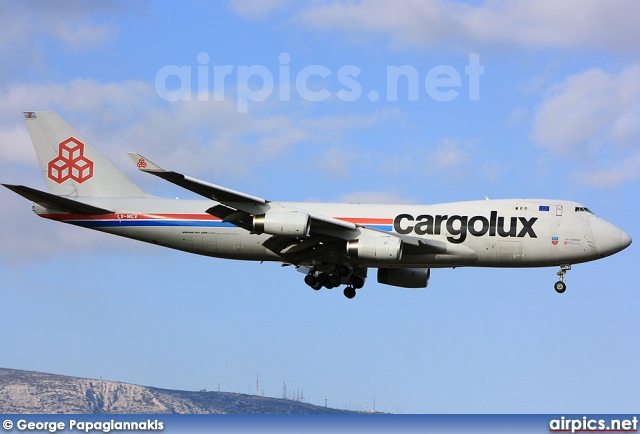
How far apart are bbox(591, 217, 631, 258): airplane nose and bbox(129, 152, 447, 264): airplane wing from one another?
8215 millimetres

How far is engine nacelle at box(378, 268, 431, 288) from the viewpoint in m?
59.3

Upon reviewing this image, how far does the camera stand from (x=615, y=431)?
265ft

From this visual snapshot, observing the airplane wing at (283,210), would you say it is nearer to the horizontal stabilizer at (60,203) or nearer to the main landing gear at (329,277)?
the main landing gear at (329,277)

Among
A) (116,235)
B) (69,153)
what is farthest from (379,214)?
(69,153)

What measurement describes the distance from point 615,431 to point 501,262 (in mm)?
34258

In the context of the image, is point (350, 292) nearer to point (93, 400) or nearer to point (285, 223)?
point (285, 223)

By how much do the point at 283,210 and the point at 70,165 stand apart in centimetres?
1746

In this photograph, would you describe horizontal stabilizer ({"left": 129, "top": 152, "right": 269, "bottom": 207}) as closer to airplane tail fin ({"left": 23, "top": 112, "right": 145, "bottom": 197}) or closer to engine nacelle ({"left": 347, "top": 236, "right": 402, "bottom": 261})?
engine nacelle ({"left": 347, "top": 236, "right": 402, "bottom": 261})

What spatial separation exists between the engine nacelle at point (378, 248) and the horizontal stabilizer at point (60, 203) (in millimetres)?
15038

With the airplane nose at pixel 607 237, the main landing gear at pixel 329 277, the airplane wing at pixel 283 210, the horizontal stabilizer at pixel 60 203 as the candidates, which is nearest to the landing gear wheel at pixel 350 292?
the main landing gear at pixel 329 277

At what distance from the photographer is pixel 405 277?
59.5 meters

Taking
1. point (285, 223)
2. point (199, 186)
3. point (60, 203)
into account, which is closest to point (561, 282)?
point (285, 223)

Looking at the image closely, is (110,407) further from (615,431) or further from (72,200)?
(72,200)

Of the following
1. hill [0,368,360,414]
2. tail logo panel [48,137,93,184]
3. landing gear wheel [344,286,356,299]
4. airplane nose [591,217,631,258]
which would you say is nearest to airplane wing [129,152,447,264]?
landing gear wheel [344,286,356,299]
